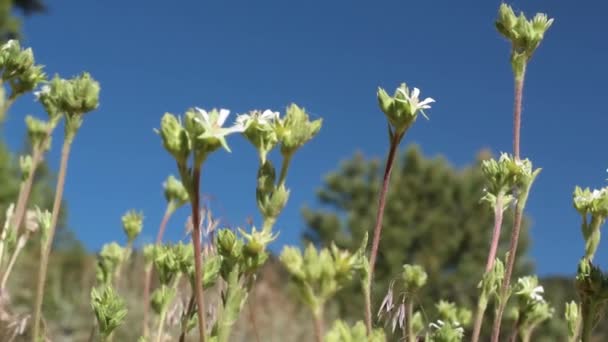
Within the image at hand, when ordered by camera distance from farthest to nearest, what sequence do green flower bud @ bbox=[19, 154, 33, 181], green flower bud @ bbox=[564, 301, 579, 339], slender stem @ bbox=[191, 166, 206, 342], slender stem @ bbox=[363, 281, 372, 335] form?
green flower bud @ bbox=[19, 154, 33, 181] → green flower bud @ bbox=[564, 301, 579, 339] → slender stem @ bbox=[363, 281, 372, 335] → slender stem @ bbox=[191, 166, 206, 342]

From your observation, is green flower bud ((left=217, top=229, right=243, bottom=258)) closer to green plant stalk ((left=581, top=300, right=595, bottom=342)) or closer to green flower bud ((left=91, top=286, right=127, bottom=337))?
green flower bud ((left=91, top=286, right=127, bottom=337))

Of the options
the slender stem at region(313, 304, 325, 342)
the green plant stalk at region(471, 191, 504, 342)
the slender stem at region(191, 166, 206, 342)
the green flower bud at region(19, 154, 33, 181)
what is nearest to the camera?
the slender stem at region(313, 304, 325, 342)

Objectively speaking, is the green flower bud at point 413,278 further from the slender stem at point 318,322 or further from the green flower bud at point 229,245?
the slender stem at point 318,322

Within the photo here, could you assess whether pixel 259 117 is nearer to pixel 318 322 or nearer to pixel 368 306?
pixel 368 306

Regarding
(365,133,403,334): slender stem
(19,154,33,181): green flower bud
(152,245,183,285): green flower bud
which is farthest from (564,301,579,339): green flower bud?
(19,154,33,181): green flower bud

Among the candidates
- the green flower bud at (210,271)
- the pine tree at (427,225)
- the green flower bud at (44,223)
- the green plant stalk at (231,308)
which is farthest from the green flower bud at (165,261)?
the pine tree at (427,225)

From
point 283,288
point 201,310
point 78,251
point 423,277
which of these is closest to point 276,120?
point 201,310
